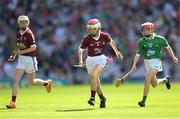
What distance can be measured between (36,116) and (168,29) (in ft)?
75.1

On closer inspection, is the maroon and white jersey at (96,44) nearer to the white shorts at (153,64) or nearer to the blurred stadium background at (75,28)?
the white shorts at (153,64)

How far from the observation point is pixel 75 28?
1497 inches

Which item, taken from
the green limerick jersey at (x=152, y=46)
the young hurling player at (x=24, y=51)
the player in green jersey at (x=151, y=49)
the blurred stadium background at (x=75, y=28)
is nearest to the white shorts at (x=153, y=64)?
the player in green jersey at (x=151, y=49)

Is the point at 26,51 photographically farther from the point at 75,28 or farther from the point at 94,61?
the point at 75,28

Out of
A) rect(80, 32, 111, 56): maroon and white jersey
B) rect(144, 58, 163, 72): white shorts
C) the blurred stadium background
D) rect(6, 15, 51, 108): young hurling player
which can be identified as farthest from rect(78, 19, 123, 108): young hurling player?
the blurred stadium background

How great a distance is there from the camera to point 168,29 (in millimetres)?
37625

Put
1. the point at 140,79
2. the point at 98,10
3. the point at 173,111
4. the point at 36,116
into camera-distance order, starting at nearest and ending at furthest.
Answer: the point at 36,116, the point at 173,111, the point at 140,79, the point at 98,10

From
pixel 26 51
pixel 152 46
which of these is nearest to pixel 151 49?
pixel 152 46

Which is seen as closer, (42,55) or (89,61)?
(89,61)

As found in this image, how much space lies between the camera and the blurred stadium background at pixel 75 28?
36.6 metres

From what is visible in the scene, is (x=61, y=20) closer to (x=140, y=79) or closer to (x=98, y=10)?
(x=98, y=10)

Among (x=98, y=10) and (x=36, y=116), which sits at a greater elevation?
(x=98, y=10)

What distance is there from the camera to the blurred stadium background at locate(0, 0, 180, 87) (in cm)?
3659

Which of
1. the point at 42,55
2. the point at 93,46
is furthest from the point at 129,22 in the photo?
the point at 93,46
